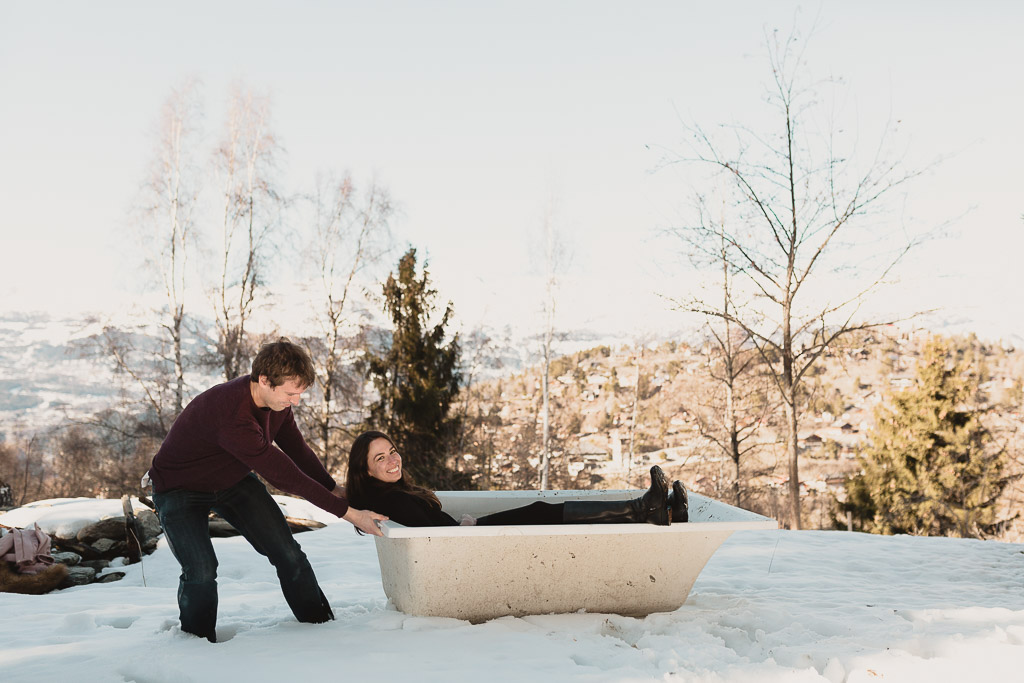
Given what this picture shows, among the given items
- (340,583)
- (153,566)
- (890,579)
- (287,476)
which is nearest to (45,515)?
(153,566)

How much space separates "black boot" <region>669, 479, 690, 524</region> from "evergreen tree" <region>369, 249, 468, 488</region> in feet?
25.9

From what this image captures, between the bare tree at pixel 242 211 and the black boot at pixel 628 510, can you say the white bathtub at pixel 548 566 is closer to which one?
the black boot at pixel 628 510

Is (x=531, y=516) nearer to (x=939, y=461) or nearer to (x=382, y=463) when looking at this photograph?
(x=382, y=463)

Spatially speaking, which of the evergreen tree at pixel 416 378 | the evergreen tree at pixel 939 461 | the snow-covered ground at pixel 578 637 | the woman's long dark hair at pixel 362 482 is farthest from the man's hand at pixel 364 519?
the evergreen tree at pixel 939 461

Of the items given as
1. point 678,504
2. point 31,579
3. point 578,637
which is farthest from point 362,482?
point 31,579

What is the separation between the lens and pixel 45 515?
536cm

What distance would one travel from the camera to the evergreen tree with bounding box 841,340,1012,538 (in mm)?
11336

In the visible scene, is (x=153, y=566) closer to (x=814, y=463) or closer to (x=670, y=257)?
A: (x=670, y=257)

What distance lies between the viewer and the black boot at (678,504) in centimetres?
291

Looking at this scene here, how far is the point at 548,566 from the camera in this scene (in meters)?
2.89

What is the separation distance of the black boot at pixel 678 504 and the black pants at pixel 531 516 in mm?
449

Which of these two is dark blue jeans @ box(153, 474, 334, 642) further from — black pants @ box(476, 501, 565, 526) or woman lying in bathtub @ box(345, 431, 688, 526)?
black pants @ box(476, 501, 565, 526)

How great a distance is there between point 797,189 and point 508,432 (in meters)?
7.08

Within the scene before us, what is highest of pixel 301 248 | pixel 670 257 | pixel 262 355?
pixel 301 248
